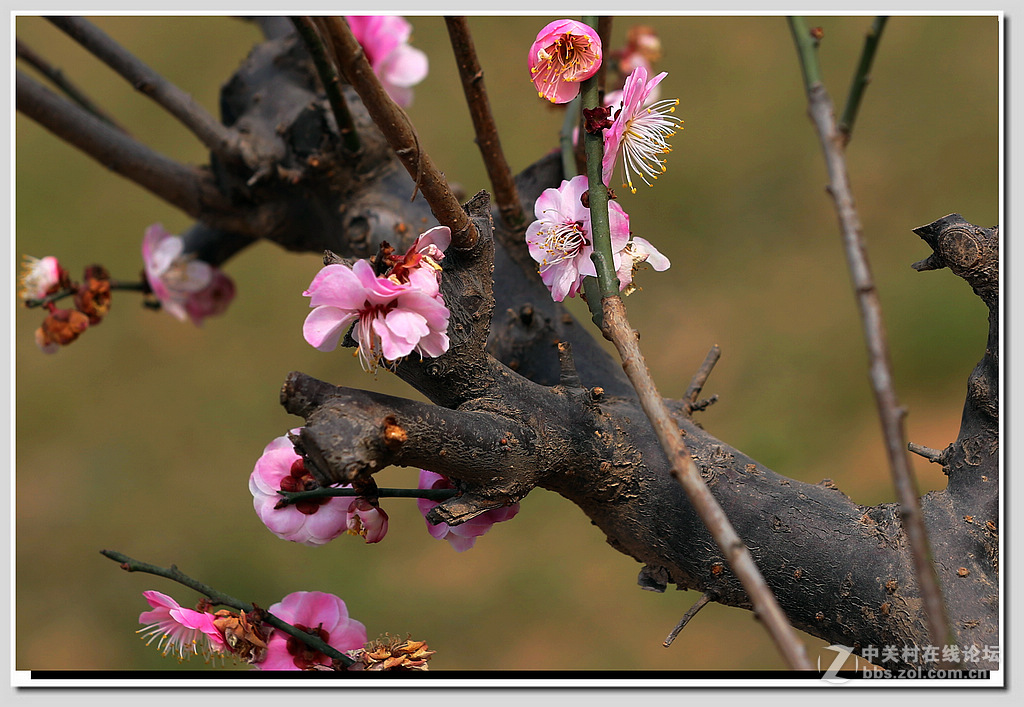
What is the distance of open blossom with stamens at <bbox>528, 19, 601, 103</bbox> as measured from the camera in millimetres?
280

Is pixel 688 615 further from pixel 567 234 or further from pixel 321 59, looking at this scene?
pixel 321 59

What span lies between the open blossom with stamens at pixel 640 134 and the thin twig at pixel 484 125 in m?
0.07

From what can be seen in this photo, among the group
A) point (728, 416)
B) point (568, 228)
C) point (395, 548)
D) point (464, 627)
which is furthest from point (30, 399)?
point (568, 228)

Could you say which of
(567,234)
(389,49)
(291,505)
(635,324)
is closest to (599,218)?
(567,234)

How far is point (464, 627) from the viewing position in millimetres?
910

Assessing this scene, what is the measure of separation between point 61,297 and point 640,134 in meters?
0.38

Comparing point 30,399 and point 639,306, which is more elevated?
point 639,306

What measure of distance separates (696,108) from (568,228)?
0.96 m

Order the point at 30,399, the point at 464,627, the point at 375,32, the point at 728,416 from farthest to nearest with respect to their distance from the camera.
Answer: the point at 30,399, the point at 728,416, the point at 464,627, the point at 375,32

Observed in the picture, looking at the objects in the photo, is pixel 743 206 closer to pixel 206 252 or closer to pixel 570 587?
pixel 570 587

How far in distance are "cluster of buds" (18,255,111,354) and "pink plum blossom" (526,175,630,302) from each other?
1.07ft

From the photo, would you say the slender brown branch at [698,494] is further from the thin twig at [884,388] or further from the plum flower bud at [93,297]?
the plum flower bud at [93,297]

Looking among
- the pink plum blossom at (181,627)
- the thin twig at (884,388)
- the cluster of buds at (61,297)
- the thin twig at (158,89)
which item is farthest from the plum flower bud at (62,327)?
the thin twig at (884,388)

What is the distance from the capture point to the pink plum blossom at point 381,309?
0.23m
